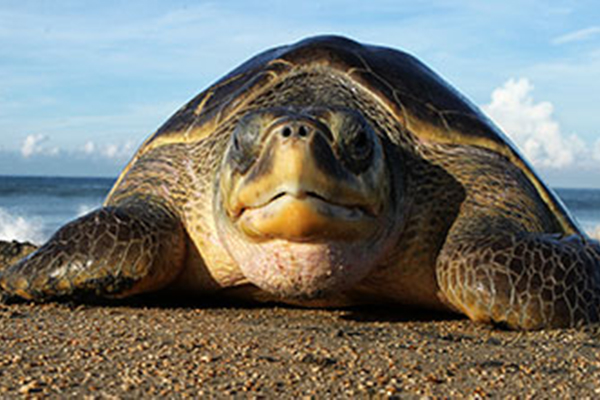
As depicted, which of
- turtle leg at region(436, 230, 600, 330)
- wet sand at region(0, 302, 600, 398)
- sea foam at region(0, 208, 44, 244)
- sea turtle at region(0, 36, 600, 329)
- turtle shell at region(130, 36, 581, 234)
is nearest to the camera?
wet sand at region(0, 302, 600, 398)

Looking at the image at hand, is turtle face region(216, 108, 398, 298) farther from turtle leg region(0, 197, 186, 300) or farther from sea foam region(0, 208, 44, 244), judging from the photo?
sea foam region(0, 208, 44, 244)

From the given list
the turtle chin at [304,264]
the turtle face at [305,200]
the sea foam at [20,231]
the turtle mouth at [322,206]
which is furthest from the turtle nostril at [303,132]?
the sea foam at [20,231]

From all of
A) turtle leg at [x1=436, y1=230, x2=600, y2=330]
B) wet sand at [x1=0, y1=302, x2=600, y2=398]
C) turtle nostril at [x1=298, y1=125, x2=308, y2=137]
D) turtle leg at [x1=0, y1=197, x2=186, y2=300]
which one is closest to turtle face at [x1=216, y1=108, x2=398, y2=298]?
turtle nostril at [x1=298, y1=125, x2=308, y2=137]

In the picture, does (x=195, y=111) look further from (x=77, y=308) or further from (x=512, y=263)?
(x=512, y=263)

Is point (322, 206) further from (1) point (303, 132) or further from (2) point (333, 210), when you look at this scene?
(1) point (303, 132)

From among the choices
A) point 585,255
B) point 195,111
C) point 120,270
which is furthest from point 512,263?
point 195,111

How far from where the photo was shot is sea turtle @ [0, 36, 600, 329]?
3205 mm

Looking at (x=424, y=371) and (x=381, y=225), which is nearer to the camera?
(x=424, y=371)

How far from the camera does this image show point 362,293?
13.3 feet

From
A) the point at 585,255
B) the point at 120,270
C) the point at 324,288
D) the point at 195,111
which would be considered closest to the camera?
the point at 324,288

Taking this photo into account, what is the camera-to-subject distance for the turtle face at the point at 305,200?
3.00 metres

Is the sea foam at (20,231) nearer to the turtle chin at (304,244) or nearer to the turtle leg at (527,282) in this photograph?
the turtle chin at (304,244)

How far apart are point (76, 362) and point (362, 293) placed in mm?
1903

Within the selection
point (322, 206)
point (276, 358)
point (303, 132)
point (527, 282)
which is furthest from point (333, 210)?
point (527, 282)
